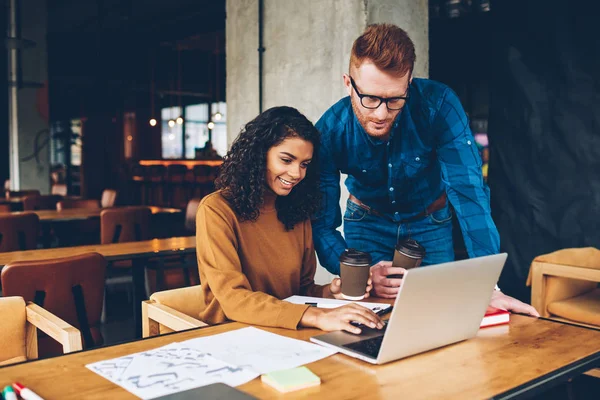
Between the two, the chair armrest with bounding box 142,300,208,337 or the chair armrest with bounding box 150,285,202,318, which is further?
the chair armrest with bounding box 150,285,202,318

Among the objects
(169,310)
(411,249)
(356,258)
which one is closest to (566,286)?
(411,249)

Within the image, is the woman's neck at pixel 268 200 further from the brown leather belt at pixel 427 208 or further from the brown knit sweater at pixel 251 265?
the brown leather belt at pixel 427 208

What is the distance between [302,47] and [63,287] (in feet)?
7.97

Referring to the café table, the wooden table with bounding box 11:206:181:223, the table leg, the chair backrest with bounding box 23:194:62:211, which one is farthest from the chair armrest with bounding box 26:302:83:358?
the chair backrest with bounding box 23:194:62:211

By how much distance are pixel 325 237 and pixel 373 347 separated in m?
0.93

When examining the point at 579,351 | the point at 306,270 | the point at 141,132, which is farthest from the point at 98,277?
the point at 141,132

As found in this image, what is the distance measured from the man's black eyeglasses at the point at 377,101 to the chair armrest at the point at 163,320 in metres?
0.89

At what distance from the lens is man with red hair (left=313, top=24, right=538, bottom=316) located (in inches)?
73.6

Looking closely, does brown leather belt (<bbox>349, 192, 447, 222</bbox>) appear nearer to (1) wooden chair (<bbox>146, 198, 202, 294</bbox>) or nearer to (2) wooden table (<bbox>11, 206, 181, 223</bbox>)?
(1) wooden chair (<bbox>146, 198, 202, 294</bbox>)

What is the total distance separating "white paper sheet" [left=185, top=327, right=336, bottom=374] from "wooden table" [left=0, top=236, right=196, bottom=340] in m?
2.22

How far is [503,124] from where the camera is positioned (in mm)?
5211

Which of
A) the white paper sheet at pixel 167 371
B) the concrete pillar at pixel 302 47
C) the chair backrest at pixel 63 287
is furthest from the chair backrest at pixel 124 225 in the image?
the white paper sheet at pixel 167 371

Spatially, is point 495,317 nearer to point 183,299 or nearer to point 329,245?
point 329,245

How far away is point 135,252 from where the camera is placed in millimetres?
3664
